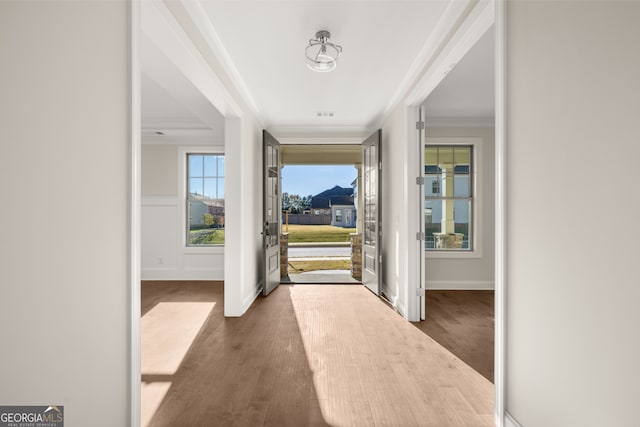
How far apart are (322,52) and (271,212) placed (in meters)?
2.90

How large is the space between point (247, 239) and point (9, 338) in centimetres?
313

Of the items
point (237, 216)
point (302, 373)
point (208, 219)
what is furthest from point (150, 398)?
point (208, 219)

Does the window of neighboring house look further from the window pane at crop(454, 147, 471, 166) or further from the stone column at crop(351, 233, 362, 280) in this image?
the window pane at crop(454, 147, 471, 166)

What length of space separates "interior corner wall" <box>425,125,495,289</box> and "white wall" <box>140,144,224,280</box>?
3724mm

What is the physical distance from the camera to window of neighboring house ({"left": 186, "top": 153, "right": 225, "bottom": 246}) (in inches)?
246

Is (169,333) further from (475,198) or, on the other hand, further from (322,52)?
(475,198)

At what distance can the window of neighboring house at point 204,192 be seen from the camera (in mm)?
6250

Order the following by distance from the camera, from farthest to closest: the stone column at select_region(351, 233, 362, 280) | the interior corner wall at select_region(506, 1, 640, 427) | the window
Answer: the stone column at select_region(351, 233, 362, 280)
the window
the interior corner wall at select_region(506, 1, 640, 427)

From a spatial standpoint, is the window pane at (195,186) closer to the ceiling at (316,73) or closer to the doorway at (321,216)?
the ceiling at (316,73)

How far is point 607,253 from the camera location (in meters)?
1.13

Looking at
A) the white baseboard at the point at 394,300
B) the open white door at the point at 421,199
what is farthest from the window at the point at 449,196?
the open white door at the point at 421,199

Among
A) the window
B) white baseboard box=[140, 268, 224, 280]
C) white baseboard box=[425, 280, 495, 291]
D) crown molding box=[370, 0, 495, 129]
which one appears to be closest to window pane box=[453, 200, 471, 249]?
the window

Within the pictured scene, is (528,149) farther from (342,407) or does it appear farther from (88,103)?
(88,103)

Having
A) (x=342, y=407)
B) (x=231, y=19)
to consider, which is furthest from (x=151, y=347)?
(x=231, y=19)
